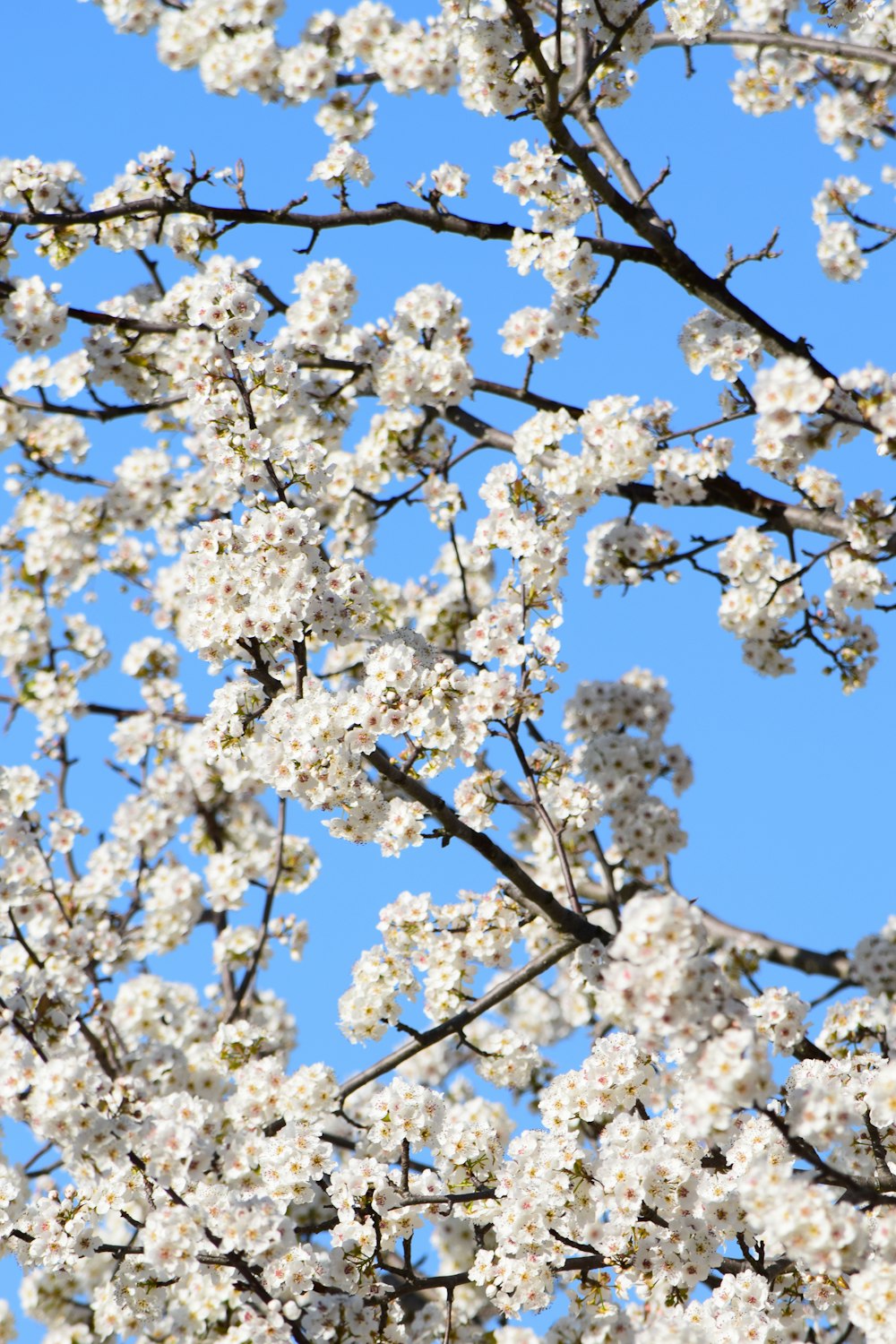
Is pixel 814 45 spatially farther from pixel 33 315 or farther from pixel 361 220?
pixel 33 315

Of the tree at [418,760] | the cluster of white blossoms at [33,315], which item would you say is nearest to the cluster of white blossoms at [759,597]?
the tree at [418,760]

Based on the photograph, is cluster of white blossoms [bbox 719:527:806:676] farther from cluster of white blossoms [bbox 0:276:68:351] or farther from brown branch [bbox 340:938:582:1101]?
cluster of white blossoms [bbox 0:276:68:351]

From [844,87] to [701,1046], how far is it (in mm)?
7640

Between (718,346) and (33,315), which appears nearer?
(718,346)

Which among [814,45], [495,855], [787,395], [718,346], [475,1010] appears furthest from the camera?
[718,346]

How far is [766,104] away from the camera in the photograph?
31.8ft

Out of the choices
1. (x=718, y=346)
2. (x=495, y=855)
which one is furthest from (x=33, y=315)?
(x=495, y=855)

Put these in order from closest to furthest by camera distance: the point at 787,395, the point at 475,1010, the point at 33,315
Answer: the point at 787,395 < the point at 475,1010 < the point at 33,315

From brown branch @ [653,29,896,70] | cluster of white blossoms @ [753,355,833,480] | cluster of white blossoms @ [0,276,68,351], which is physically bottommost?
cluster of white blossoms @ [753,355,833,480]

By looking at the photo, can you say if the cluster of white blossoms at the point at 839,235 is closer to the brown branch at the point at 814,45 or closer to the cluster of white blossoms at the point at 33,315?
the brown branch at the point at 814,45

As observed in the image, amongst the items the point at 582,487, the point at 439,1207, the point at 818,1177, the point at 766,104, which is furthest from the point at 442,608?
the point at 818,1177

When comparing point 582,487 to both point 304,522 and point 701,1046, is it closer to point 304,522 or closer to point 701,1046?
point 304,522

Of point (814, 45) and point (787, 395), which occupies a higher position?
point (814, 45)

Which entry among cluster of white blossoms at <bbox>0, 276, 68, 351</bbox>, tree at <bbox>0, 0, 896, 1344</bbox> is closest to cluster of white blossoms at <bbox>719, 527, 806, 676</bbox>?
tree at <bbox>0, 0, 896, 1344</bbox>
